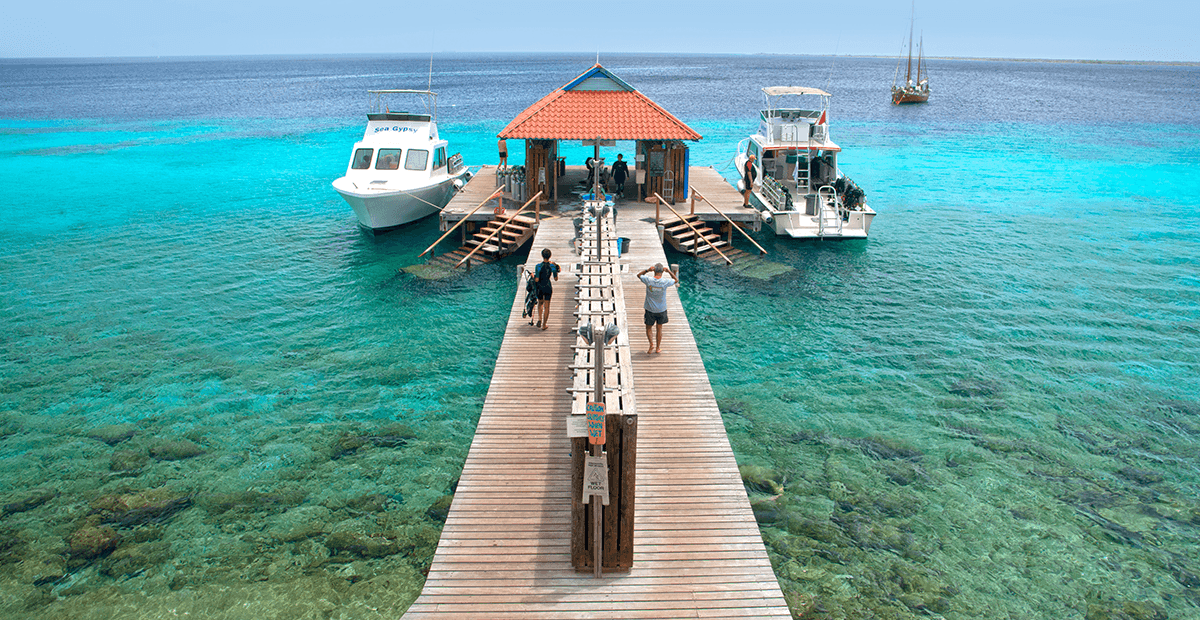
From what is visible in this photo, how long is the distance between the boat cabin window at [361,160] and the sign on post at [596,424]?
2273cm

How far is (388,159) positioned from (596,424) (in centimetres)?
2276

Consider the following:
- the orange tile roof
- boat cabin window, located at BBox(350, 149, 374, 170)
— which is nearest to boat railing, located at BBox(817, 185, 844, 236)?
the orange tile roof

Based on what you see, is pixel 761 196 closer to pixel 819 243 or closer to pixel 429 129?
pixel 819 243

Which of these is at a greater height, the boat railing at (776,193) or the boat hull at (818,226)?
the boat railing at (776,193)

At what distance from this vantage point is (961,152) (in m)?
49.2

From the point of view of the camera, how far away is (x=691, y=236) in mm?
23969

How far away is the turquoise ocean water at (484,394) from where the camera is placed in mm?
9961

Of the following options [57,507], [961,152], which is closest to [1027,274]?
[57,507]

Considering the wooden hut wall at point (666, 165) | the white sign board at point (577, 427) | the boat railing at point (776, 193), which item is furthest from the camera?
the boat railing at point (776, 193)

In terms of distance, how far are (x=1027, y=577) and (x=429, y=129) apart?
2536 cm

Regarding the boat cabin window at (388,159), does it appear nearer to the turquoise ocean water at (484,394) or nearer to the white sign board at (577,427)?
the turquoise ocean water at (484,394)

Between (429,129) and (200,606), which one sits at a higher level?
(429,129)

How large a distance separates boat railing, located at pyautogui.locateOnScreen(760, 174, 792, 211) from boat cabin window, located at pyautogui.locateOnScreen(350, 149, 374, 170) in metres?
15.6

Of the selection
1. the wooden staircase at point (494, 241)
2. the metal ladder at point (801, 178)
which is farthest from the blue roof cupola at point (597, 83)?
the metal ladder at point (801, 178)
